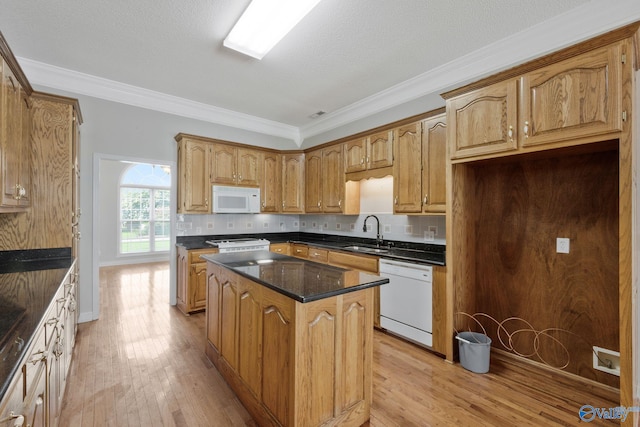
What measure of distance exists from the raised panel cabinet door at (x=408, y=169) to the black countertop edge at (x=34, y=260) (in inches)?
125

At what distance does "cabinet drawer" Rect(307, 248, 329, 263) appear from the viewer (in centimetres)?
399

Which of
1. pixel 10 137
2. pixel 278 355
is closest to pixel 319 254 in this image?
pixel 278 355

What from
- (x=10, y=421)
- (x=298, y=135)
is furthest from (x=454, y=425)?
(x=298, y=135)

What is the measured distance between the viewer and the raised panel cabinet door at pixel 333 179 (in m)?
4.16

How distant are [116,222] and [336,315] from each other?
24.9 ft

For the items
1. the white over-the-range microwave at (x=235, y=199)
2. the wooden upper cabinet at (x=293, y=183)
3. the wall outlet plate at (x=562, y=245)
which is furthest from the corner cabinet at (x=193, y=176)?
the wall outlet plate at (x=562, y=245)

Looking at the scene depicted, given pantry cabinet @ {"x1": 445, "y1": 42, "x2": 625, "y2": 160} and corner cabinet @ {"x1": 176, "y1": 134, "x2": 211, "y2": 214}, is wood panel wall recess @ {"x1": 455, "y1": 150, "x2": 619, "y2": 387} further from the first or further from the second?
corner cabinet @ {"x1": 176, "y1": 134, "x2": 211, "y2": 214}

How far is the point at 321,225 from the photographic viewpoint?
5086mm

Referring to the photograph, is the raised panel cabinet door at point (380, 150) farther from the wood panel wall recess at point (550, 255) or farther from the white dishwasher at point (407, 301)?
the white dishwasher at point (407, 301)

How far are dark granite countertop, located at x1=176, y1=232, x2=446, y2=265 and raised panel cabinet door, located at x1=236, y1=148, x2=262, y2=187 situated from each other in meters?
0.95

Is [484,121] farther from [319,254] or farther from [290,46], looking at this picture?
[319,254]

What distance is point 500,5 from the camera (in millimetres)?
2215

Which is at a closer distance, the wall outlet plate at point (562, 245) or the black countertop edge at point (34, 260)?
the black countertop edge at point (34, 260)

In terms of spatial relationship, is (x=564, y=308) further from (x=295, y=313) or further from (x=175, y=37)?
(x=175, y=37)
